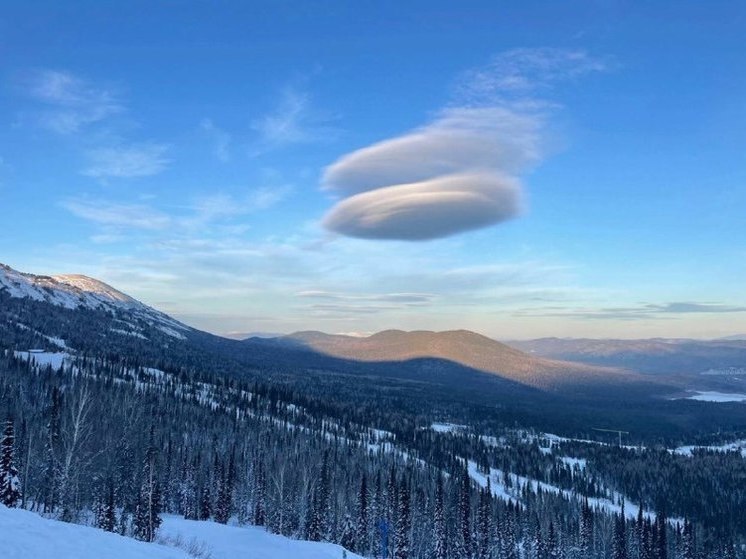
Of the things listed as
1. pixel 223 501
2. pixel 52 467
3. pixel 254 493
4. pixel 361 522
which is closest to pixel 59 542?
pixel 52 467

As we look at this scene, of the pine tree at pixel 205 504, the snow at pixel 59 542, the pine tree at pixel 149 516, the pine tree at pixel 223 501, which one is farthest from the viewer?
the pine tree at pixel 205 504

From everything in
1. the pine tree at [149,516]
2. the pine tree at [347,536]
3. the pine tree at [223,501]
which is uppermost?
the pine tree at [149,516]

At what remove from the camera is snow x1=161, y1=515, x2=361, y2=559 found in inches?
2025

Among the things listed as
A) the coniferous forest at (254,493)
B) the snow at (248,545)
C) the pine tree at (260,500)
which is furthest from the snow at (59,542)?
the pine tree at (260,500)

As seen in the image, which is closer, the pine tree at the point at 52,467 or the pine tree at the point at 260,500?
the pine tree at the point at 52,467

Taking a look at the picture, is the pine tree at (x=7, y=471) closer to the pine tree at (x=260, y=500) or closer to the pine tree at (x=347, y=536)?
the pine tree at (x=260, y=500)

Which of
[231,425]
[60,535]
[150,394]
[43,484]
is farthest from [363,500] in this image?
[150,394]

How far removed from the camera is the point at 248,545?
54500 mm

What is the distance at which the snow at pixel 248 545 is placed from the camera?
2025 inches

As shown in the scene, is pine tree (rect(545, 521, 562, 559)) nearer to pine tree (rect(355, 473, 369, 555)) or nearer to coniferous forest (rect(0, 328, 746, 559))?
coniferous forest (rect(0, 328, 746, 559))

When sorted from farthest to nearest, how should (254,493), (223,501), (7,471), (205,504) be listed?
(254,493), (205,504), (223,501), (7,471)

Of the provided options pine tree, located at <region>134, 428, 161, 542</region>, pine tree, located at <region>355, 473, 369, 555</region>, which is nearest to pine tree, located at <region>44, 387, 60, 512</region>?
pine tree, located at <region>134, 428, 161, 542</region>

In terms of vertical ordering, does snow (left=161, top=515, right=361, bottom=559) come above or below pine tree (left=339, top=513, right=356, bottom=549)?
above

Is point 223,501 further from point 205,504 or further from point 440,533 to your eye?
point 440,533
